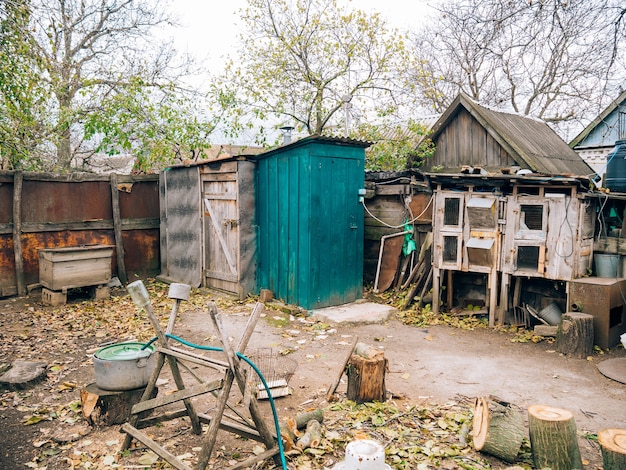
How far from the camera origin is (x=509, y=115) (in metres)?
12.2

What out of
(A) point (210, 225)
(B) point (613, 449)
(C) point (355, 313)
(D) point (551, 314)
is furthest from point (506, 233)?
(A) point (210, 225)

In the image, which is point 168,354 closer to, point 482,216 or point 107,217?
point 482,216

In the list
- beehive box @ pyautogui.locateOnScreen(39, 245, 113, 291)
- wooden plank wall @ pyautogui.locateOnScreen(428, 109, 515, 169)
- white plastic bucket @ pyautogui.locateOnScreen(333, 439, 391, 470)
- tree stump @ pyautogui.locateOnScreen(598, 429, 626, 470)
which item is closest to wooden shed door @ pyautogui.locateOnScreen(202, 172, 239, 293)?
beehive box @ pyautogui.locateOnScreen(39, 245, 113, 291)

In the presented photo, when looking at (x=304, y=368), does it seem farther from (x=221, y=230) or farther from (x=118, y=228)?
(x=118, y=228)

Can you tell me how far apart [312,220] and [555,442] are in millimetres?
5148

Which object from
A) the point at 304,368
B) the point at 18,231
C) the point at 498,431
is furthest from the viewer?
the point at 18,231

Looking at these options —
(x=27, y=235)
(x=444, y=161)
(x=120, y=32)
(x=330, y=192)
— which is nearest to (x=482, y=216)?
(x=330, y=192)

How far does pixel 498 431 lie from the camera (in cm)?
382

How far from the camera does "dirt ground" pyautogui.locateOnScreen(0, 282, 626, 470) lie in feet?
13.5

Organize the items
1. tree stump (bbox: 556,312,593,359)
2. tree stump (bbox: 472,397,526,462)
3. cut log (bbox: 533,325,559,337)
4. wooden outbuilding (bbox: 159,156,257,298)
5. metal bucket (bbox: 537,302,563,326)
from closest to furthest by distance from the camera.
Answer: tree stump (bbox: 472,397,526,462), tree stump (bbox: 556,312,593,359), cut log (bbox: 533,325,559,337), metal bucket (bbox: 537,302,563,326), wooden outbuilding (bbox: 159,156,257,298)

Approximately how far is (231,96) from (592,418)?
10747mm

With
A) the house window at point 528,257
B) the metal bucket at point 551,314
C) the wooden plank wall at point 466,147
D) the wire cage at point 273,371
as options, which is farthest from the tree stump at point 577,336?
the wooden plank wall at point 466,147

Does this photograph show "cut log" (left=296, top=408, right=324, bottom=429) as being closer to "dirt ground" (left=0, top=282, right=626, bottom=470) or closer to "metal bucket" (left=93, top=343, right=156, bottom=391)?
"dirt ground" (left=0, top=282, right=626, bottom=470)

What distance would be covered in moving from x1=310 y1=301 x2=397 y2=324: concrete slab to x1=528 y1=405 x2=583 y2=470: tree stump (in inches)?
166
